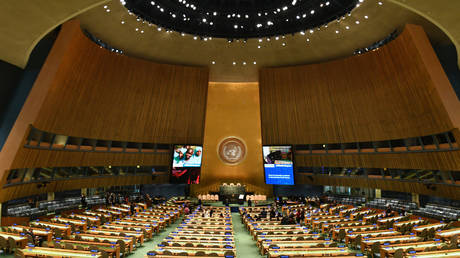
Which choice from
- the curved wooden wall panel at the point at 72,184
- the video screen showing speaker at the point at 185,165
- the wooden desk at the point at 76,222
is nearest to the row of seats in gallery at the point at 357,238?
the wooden desk at the point at 76,222

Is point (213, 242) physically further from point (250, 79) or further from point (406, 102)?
point (250, 79)

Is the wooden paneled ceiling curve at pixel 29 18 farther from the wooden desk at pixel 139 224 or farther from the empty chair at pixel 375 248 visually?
the empty chair at pixel 375 248

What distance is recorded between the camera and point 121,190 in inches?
970

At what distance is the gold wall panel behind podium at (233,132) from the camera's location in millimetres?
29750

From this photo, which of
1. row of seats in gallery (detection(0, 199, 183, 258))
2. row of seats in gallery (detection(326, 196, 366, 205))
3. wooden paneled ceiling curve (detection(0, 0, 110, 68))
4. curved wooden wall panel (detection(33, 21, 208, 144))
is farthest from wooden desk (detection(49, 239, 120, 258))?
row of seats in gallery (detection(326, 196, 366, 205))

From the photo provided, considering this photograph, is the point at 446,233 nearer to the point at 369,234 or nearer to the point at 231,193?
the point at 369,234

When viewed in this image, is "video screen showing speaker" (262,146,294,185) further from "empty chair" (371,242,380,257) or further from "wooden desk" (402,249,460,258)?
"wooden desk" (402,249,460,258)

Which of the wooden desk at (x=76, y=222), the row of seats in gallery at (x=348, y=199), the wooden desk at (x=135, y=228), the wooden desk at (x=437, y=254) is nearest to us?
the wooden desk at (x=437, y=254)

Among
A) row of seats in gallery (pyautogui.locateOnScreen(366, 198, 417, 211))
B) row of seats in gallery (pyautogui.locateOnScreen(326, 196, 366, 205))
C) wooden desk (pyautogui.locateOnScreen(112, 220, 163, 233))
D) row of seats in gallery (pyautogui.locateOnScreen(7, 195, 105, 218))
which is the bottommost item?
wooden desk (pyautogui.locateOnScreen(112, 220, 163, 233))

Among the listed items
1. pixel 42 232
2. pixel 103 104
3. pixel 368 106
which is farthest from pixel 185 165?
pixel 368 106

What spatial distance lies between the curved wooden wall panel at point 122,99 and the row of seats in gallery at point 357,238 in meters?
12.3

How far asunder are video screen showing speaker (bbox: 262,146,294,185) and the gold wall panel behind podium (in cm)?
479

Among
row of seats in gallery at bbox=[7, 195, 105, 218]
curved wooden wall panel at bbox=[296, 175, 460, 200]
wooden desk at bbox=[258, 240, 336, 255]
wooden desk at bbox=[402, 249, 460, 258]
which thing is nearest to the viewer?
wooden desk at bbox=[402, 249, 460, 258]

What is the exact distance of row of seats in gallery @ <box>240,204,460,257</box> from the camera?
8602mm
